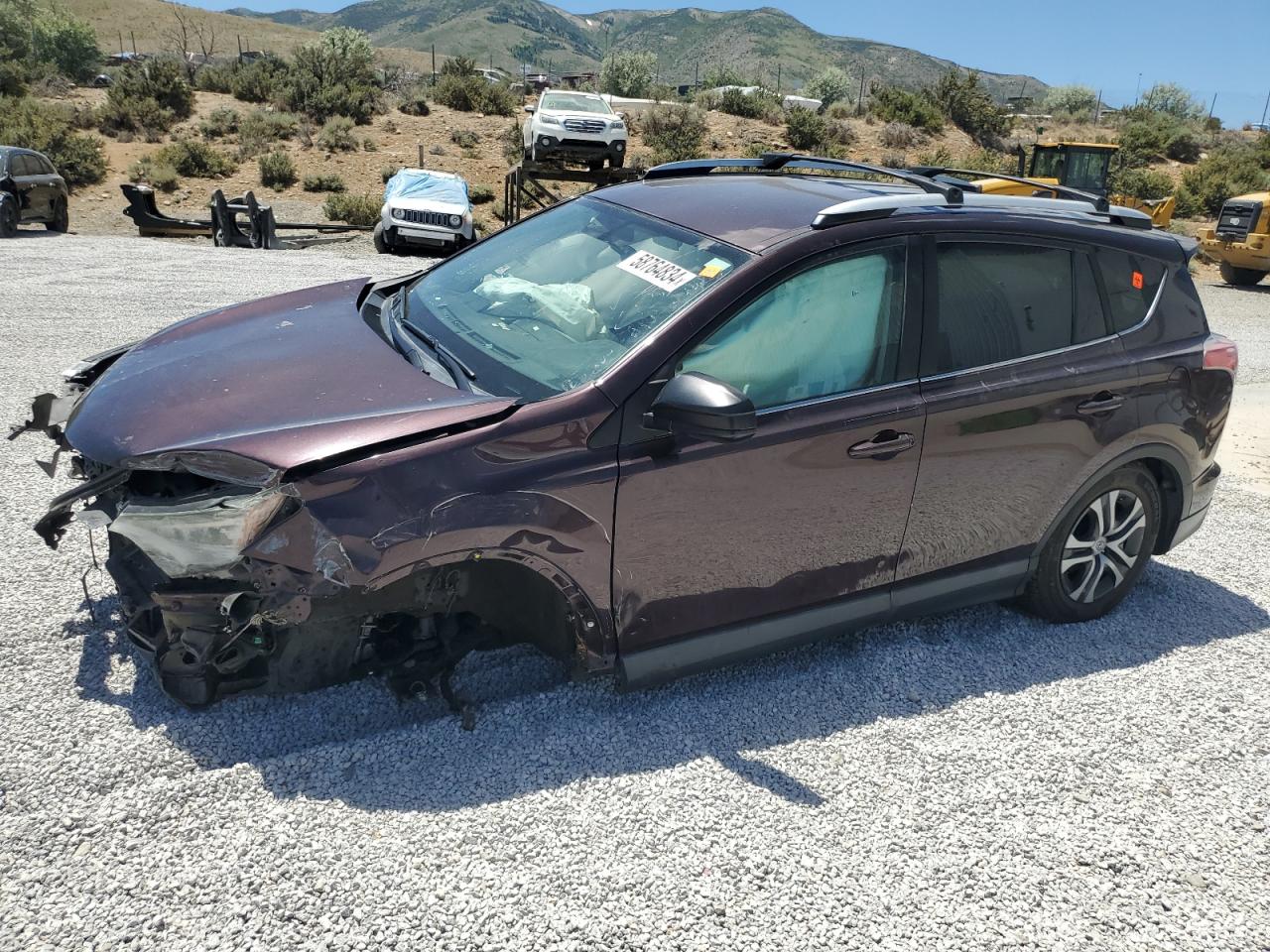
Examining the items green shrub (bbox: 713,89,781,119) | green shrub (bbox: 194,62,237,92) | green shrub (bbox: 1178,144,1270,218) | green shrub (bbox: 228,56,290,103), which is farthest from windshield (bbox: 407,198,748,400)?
green shrub (bbox: 194,62,237,92)

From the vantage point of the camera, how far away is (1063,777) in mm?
3145

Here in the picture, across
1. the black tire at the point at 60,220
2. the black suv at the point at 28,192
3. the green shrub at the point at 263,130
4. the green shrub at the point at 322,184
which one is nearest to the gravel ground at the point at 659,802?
the black suv at the point at 28,192

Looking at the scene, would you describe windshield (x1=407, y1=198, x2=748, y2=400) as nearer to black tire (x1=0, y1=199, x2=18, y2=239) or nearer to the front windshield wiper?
the front windshield wiper

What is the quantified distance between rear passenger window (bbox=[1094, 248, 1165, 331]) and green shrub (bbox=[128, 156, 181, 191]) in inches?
1020

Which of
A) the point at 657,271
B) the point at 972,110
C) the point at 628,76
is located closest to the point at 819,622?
the point at 657,271

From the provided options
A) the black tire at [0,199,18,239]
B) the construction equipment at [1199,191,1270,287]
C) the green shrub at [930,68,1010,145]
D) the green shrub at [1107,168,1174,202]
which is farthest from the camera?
the green shrub at [930,68,1010,145]

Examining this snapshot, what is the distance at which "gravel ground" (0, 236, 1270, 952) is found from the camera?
7.93 feet

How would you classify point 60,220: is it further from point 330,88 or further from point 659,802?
point 330,88

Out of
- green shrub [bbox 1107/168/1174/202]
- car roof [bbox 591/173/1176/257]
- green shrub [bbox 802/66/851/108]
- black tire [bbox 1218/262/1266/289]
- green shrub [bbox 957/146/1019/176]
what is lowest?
black tire [bbox 1218/262/1266/289]

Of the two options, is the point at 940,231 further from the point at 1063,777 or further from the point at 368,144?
the point at 368,144

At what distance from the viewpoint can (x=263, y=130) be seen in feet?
97.0

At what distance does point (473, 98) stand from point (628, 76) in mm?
23254

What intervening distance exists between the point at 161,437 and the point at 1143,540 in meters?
3.96

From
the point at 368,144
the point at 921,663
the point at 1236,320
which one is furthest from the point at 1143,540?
the point at 368,144
